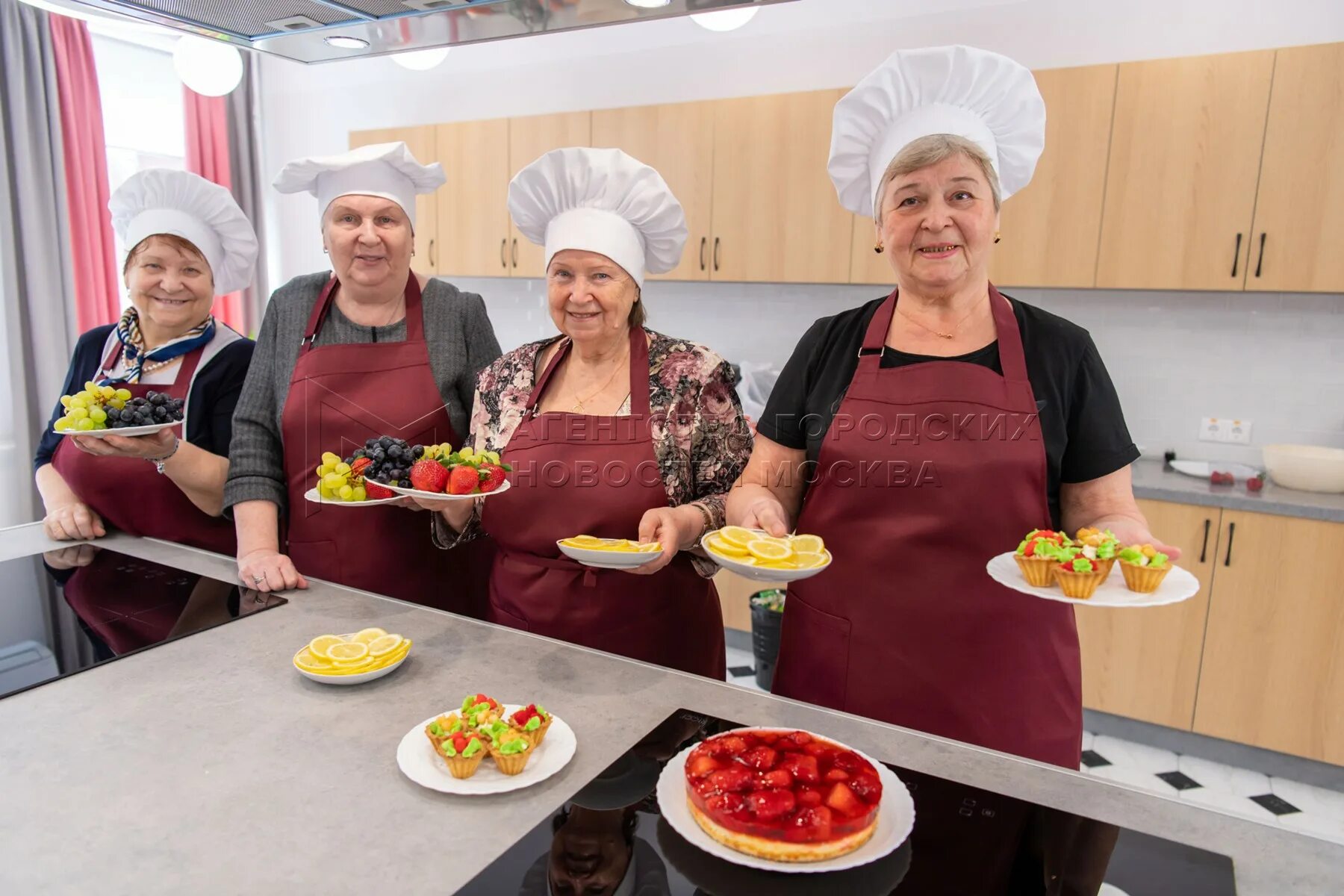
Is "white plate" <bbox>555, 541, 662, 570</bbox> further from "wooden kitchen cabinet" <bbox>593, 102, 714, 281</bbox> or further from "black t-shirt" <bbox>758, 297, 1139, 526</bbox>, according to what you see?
"wooden kitchen cabinet" <bbox>593, 102, 714, 281</bbox>

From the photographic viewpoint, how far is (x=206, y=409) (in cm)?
231

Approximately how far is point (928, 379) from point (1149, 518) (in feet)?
7.32

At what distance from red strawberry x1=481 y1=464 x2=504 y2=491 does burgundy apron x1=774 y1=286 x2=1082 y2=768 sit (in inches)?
25.4

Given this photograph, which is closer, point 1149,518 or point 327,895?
point 327,895

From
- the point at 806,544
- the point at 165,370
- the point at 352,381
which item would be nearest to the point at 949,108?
the point at 806,544

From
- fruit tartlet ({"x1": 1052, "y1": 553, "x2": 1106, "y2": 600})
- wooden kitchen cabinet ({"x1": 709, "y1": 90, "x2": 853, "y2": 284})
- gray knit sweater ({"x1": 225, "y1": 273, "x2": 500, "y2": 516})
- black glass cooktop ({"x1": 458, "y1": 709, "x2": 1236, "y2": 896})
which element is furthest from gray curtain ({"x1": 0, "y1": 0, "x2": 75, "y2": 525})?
fruit tartlet ({"x1": 1052, "y1": 553, "x2": 1106, "y2": 600})

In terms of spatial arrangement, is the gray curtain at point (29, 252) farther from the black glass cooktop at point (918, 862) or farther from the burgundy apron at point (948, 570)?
the black glass cooktop at point (918, 862)

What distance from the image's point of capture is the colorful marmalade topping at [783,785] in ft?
3.05

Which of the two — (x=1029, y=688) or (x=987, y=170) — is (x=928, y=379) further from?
(x=1029, y=688)

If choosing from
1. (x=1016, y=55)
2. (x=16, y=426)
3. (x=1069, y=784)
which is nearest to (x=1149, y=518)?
(x=1016, y=55)

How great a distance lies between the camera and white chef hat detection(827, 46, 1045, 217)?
1.56m

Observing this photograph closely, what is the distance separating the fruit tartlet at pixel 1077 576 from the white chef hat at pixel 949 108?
2.48 ft

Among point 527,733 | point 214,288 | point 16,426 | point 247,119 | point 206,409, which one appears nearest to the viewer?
point 527,733

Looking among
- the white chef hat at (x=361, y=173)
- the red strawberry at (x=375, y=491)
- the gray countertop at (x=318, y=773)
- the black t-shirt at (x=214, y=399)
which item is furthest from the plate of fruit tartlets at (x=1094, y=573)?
the black t-shirt at (x=214, y=399)
